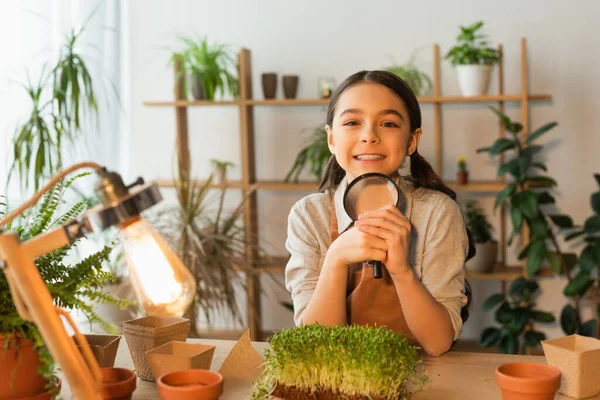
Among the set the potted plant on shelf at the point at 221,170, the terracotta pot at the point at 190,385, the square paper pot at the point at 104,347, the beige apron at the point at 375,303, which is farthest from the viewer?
the potted plant on shelf at the point at 221,170

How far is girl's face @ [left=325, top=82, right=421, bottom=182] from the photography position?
1771 millimetres

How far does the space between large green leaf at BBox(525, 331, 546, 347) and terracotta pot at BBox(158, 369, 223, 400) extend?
2.90 meters

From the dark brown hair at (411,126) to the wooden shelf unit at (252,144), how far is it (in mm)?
1870

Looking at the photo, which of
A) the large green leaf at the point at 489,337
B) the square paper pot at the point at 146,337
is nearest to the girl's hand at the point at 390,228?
the square paper pot at the point at 146,337

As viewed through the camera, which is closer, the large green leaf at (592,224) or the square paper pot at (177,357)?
the square paper pot at (177,357)

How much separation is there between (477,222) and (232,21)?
1.81m

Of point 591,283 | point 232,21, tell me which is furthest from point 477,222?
point 232,21

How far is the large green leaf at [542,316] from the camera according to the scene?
12.4 ft

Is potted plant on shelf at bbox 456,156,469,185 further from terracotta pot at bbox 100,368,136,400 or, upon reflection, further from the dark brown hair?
terracotta pot at bbox 100,368,136,400

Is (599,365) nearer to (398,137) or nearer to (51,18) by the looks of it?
(398,137)

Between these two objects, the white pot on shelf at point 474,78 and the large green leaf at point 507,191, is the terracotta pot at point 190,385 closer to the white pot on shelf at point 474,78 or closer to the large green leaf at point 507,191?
the large green leaf at point 507,191

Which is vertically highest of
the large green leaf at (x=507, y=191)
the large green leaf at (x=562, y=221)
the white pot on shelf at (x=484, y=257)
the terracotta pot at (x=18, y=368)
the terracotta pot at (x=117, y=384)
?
the large green leaf at (x=507, y=191)

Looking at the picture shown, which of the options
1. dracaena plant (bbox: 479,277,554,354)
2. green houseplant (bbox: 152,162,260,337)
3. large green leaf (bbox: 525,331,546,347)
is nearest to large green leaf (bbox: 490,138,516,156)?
dracaena plant (bbox: 479,277,554,354)

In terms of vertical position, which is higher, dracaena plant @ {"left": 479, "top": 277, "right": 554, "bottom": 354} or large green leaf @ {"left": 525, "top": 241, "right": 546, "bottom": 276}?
large green leaf @ {"left": 525, "top": 241, "right": 546, "bottom": 276}
